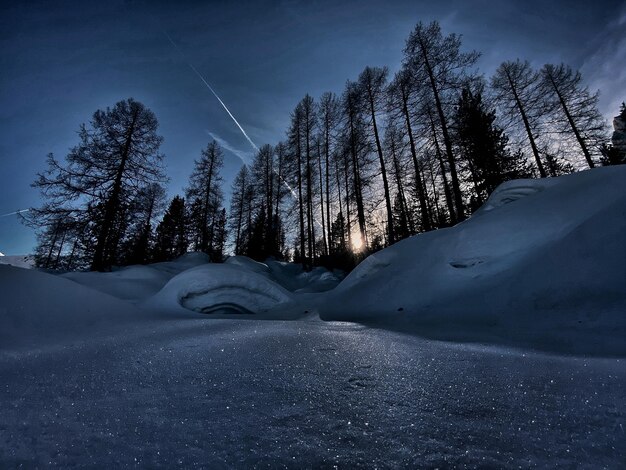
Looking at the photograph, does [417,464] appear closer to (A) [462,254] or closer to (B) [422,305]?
(B) [422,305]

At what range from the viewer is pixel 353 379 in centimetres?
120

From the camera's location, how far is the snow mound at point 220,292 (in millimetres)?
5020

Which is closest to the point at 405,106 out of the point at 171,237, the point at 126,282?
the point at 126,282

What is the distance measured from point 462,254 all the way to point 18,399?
5.01 m

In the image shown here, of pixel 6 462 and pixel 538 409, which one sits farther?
pixel 538 409

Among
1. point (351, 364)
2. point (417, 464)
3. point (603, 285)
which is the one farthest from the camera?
point (603, 285)

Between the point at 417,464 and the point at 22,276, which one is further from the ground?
the point at 22,276

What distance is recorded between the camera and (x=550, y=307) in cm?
285

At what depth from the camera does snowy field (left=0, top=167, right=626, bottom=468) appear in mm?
660

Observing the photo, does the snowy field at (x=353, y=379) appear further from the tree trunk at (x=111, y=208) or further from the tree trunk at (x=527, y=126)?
the tree trunk at (x=527, y=126)

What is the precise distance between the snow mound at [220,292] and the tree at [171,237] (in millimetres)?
21332

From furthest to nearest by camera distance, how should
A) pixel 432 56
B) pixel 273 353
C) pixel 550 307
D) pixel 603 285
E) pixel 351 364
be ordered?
pixel 432 56, pixel 550 307, pixel 603 285, pixel 273 353, pixel 351 364

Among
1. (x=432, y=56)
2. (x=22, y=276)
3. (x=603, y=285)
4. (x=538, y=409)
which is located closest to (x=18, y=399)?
(x=538, y=409)

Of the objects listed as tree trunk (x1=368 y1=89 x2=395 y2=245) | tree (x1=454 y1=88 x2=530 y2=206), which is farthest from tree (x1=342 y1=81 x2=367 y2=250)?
tree (x1=454 y1=88 x2=530 y2=206)
